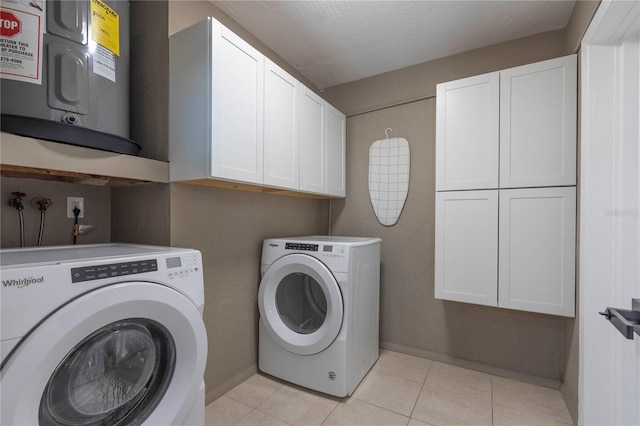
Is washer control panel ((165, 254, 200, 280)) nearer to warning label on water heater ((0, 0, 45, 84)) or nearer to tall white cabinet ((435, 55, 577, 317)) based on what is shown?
warning label on water heater ((0, 0, 45, 84))

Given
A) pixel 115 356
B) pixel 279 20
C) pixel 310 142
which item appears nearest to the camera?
pixel 115 356

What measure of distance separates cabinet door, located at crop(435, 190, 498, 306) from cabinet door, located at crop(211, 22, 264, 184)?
4.29 feet

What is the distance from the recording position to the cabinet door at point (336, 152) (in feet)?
7.79

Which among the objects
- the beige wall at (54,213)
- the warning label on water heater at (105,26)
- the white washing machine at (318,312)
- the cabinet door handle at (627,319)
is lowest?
the white washing machine at (318,312)

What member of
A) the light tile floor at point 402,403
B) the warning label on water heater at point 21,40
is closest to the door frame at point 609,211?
the light tile floor at point 402,403

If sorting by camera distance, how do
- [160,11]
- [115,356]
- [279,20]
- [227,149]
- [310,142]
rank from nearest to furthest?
[115,356]
[227,149]
[160,11]
[279,20]
[310,142]

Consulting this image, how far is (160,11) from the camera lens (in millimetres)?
1512

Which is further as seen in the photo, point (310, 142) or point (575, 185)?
point (310, 142)

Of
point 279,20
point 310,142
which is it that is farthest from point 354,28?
point 310,142

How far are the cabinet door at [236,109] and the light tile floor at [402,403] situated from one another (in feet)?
4.42

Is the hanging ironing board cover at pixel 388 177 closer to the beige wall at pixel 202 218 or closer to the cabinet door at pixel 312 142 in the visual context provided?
the cabinet door at pixel 312 142

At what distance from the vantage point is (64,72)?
3.61ft

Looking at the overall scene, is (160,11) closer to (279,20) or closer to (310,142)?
(279,20)

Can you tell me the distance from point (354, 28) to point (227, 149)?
4.34 feet
